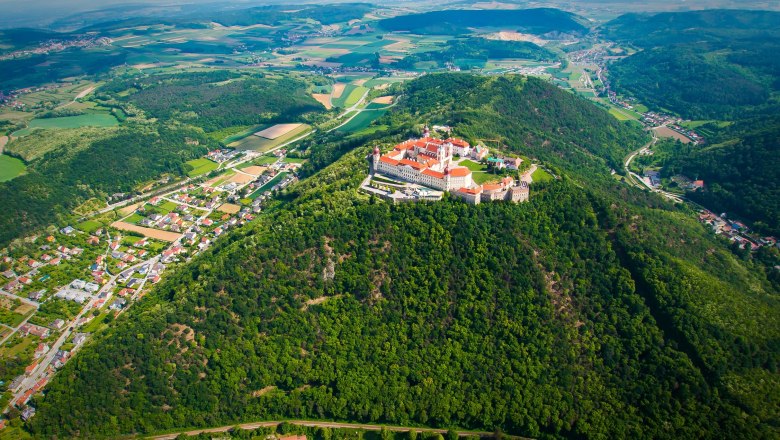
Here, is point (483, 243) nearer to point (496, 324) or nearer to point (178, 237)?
point (496, 324)

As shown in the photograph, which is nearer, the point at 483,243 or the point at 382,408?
the point at 382,408

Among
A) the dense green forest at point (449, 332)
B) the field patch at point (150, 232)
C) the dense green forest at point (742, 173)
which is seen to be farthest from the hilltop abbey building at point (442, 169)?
the dense green forest at point (742, 173)

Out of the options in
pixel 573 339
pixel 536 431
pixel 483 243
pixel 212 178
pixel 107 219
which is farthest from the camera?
pixel 212 178

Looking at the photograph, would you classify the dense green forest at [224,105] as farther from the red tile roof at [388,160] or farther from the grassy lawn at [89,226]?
the red tile roof at [388,160]

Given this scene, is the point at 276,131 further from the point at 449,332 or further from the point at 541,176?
the point at 449,332

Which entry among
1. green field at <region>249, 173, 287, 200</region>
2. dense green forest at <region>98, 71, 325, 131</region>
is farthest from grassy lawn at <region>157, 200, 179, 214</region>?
dense green forest at <region>98, 71, 325, 131</region>

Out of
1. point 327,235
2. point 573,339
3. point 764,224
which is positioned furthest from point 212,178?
point 764,224

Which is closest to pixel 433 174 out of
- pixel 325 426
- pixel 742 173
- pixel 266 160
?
pixel 325 426
